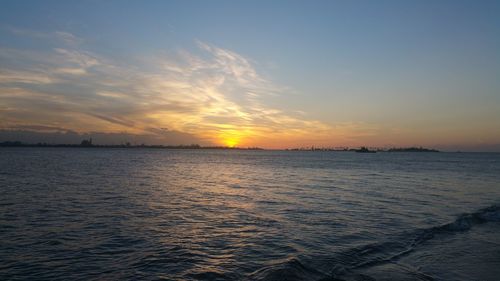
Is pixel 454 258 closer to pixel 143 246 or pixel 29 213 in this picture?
pixel 143 246

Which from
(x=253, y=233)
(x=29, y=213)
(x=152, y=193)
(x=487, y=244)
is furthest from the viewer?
(x=152, y=193)

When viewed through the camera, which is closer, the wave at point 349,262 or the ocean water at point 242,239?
the wave at point 349,262

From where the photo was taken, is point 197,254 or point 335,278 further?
point 197,254

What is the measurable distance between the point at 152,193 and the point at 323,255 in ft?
76.7

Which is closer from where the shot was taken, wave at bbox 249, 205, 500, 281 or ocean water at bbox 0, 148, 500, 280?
wave at bbox 249, 205, 500, 281

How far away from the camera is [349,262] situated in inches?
538

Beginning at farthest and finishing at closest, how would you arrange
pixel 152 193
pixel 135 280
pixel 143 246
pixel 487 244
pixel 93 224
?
pixel 152 193, pixel 93 224, pixel 487 244, pixel 143 246, pixel 135 280

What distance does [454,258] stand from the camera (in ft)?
47.2

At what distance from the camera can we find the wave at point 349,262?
1198 centimetres

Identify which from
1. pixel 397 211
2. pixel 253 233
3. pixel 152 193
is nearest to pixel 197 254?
pixel 253 233

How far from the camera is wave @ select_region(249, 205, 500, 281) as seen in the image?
Answer: 11984 mm

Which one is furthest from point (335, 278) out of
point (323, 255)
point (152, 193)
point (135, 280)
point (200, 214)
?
point (152, 193)

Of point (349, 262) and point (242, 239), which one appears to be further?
point (242, 239)

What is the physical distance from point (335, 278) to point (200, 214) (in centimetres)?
1296
